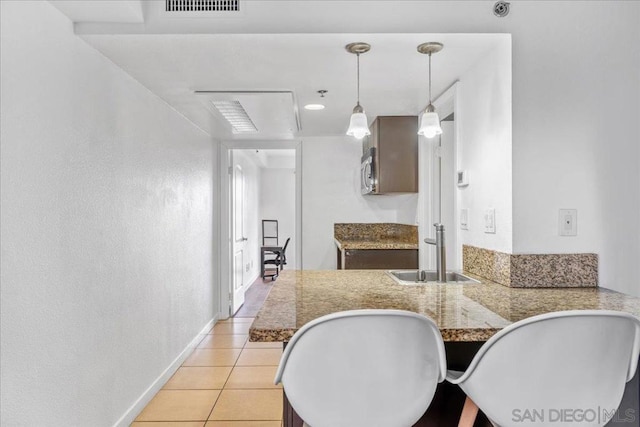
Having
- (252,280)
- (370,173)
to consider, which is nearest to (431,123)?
(370,173)

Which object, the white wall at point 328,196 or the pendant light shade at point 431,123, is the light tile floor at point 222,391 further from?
the pendant light shade at point 431,123

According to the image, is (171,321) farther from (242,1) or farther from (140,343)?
(242,1)

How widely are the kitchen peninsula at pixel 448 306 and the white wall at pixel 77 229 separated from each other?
2.93 ft

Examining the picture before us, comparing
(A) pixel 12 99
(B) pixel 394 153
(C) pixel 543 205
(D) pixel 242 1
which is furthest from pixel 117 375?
(B) pixel 394 153

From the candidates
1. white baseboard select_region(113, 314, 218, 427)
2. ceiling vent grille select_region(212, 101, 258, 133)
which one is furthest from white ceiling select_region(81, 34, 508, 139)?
white baseboard select_region(113, 314, 218, 427)

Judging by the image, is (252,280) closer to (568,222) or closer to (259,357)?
(259,357)

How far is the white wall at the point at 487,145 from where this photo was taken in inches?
78.4

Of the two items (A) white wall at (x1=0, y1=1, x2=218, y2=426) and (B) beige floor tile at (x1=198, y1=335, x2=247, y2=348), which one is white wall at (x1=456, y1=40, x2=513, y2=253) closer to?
(A) white wall at (x1=0, y1=1, x2=218, y2=426)

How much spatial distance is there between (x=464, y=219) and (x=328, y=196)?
229 cm

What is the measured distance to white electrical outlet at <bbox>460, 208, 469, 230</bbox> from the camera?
2.43 m

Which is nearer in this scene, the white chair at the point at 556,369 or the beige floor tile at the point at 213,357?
the white chair at the point at 556,369

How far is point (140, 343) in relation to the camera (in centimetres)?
270

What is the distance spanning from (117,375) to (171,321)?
924 mm

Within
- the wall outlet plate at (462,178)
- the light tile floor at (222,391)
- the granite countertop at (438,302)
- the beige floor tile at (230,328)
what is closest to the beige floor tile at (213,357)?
the light tile floor at (222,391)
